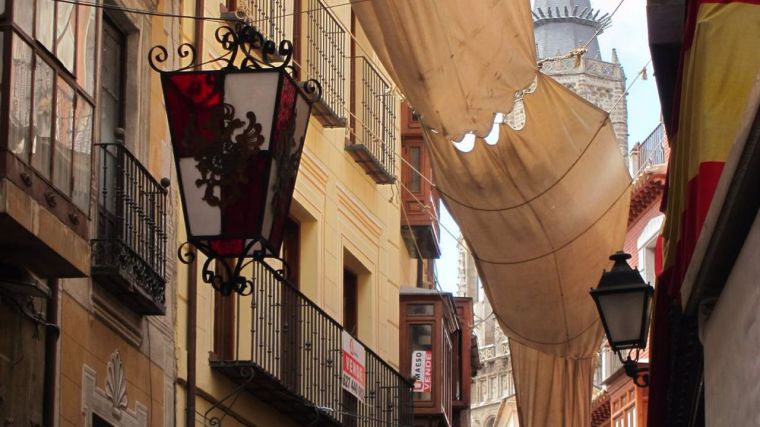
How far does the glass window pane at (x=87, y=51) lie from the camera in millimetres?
11711

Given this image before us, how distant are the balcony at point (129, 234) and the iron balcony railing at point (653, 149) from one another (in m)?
26.6

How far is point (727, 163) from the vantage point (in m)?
8.08

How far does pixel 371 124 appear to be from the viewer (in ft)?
72.8

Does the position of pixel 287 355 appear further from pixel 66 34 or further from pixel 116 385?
pixel 66 34

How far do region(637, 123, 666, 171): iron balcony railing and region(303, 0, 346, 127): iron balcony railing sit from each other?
1957 centimetres

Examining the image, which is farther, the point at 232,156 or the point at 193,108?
the point at 193,108

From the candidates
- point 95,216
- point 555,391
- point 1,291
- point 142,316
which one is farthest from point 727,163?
point 555,391

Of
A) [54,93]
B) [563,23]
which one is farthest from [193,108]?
[563,23]

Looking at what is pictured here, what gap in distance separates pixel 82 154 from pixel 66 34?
2.26 feet

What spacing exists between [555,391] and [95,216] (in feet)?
15.7

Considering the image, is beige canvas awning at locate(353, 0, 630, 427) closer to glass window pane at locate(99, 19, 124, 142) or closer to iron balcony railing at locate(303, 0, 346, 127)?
glass window pane at locate(99, 19, 124, 142)

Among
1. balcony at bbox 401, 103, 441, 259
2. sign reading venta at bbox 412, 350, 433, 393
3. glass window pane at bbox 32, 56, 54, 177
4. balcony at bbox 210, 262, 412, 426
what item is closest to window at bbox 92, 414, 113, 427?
balcony at bbox 210, 262, 412, 426

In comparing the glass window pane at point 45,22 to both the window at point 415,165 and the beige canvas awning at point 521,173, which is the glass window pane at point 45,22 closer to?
the beige canvas awning at point 521,173

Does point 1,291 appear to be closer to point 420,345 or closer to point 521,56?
point 521,56
